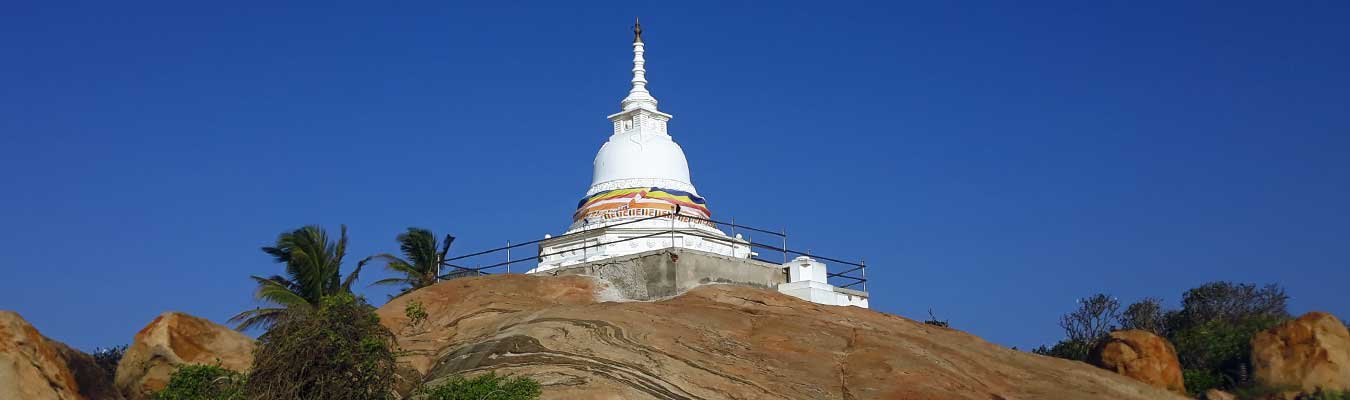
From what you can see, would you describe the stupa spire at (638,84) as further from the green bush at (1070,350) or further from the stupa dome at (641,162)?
the green bush at (1070,350)

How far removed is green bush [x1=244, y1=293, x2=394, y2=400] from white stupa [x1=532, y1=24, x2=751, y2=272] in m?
14.1

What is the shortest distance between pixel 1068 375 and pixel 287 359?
57.6ft

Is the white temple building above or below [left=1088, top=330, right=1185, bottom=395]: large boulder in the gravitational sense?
above

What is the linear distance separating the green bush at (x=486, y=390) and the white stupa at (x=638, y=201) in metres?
12.9

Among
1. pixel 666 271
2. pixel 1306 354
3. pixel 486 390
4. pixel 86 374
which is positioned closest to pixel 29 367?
pixel 86 374

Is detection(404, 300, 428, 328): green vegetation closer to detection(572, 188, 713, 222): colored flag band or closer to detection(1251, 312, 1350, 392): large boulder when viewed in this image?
detection(572, 188, 713, 222): colored flag band

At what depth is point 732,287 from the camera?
34250mm

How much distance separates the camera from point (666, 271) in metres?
34.8

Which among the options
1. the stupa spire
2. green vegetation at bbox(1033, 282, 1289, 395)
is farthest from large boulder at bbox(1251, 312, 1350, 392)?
the stupa spire

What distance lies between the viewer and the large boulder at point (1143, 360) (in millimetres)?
34719

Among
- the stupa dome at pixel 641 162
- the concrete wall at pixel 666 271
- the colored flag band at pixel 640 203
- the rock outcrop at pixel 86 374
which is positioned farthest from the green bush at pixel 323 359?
the stupa dome at pixel 641 162

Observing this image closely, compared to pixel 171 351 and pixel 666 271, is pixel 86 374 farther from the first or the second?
pixel 666 271

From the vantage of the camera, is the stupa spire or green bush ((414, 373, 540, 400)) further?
the stupa spire

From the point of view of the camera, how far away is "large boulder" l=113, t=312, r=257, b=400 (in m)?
Result: 30.7
